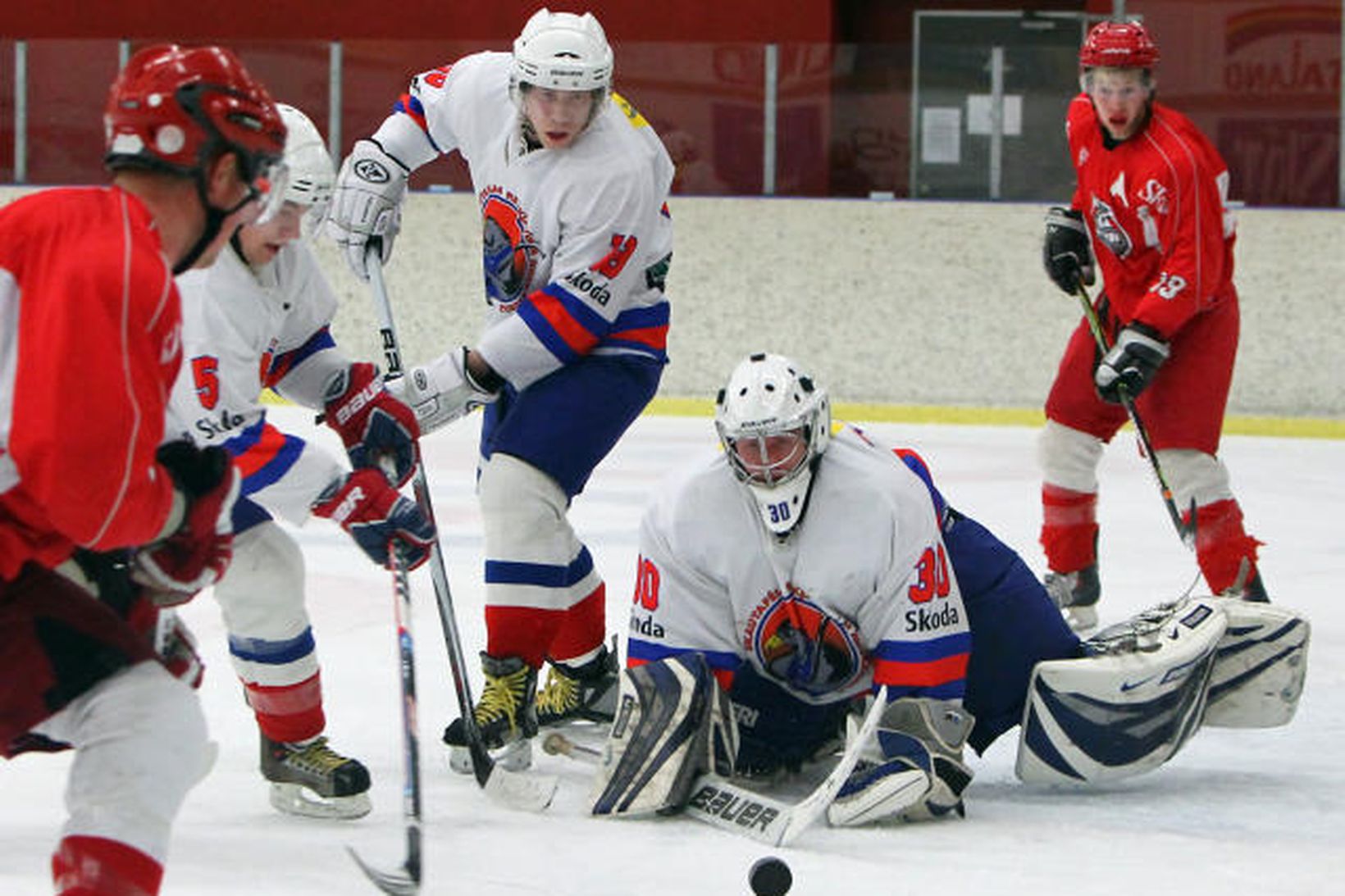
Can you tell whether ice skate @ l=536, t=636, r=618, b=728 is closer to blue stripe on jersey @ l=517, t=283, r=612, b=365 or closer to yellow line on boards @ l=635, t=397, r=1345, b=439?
blue stripe on jersey @ l=517, t=283, r=612, b=365

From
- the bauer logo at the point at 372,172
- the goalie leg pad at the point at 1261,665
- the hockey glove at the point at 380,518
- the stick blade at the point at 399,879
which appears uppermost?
the bauer logo at the point at 372,172

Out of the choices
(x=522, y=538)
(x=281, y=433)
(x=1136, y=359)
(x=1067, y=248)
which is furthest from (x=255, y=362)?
(x=1067, y=248)

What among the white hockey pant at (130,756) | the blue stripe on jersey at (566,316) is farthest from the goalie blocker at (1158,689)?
the white hockey pant at (130,756)

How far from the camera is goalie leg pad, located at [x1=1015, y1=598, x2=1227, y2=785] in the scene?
10.1 feet

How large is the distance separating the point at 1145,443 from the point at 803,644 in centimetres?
149

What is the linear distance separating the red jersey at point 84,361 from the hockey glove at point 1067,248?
2.88 meters

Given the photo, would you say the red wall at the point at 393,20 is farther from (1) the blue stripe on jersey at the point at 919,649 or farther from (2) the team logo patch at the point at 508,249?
(1) the blue stripe on jersey at the point at 919,649

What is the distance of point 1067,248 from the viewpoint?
4.50 metres

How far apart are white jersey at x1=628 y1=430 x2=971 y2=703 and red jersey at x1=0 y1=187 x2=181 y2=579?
1.22 meters

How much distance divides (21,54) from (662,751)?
5.30 meters

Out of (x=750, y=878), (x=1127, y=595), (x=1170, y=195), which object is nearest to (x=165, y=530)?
(x=750, y=878)

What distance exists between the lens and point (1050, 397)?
14.7 feet

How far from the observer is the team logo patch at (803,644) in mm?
2961

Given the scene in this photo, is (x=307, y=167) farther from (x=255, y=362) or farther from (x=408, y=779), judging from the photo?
(x=408, y=779)
